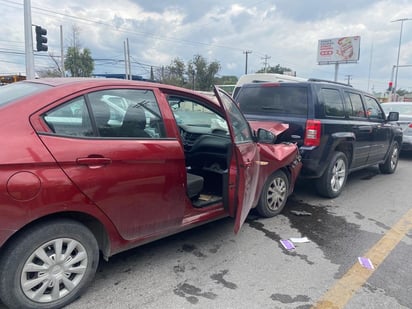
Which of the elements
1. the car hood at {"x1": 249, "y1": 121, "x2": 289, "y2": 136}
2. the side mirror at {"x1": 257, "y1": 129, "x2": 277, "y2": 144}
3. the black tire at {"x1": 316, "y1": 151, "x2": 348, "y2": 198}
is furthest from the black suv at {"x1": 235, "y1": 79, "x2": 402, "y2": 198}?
the side mirror at {"x1": 257, "y1": 129, "x2": 277, "y2": 144}

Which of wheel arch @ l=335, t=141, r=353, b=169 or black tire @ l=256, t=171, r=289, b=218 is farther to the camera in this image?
wheel arch @ l=335, t=141, r=353, b=169

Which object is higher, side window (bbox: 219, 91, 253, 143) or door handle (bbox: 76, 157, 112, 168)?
side window (bbox: 219, 91, 253, 143)

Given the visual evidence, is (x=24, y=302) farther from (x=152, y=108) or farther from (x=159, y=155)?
(x=152, y=108)

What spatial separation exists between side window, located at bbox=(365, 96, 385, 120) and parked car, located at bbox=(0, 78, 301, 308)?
3866 mm

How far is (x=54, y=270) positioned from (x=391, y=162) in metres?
7.26

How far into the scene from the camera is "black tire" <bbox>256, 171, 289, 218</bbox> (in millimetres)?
4328

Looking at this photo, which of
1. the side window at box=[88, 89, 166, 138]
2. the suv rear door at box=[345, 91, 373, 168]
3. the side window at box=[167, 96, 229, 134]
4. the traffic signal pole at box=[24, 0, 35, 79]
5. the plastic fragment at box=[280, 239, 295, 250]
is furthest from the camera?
the traffic signal pole at box=[24, 0, 35, 79]

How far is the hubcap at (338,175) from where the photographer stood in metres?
5.34

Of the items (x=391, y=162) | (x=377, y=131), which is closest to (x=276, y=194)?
(x=377, y=131)

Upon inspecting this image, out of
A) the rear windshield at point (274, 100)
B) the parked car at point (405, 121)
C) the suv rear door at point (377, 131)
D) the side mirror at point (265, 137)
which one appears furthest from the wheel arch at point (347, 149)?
the parked car at point (405, 121)

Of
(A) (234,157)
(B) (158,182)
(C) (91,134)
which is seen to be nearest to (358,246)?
(A) (234,157)

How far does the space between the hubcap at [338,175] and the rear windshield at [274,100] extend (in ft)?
3.66

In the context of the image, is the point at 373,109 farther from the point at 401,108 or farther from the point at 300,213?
the point at 401,108

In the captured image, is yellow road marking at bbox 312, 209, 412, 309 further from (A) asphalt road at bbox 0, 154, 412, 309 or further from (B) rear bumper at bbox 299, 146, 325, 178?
(B) rear bumper at bbox 299, 146, 325, 178
